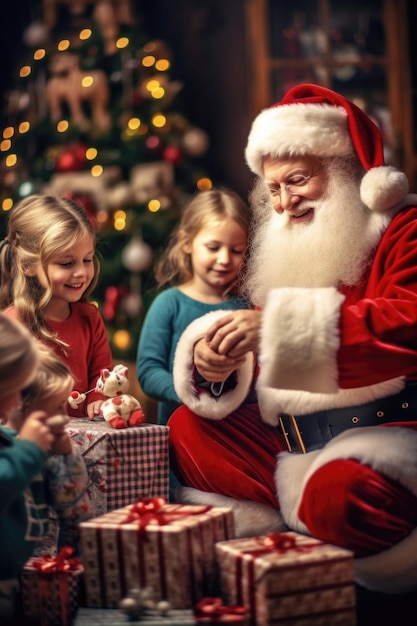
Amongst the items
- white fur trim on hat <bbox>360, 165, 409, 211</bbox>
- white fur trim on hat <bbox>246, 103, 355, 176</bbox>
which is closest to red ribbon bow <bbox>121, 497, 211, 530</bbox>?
white fur trim on hat <bbox>360, 165, 409, 211</bbox>

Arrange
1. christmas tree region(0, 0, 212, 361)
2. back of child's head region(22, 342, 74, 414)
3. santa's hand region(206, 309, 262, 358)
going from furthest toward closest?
1. christmas tree region(0, 0, 212, 361)
2. santa's hand region(206, 309, 262, 358)
3. back of child's head region(22, 342, 74, 414)

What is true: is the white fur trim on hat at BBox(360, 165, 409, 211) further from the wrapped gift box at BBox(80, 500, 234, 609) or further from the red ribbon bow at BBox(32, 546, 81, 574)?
the red ribbon bow at BBox(32, 546, 81, 574)

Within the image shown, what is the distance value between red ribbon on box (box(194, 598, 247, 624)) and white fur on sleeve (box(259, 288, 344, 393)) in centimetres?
53

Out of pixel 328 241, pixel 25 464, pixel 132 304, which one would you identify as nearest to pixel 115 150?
pixel 132 304

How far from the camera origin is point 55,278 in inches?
107

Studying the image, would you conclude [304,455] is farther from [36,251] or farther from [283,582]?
[36,251]

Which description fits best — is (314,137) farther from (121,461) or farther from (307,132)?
(121,461)

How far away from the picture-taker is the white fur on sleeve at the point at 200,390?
2.48 meters

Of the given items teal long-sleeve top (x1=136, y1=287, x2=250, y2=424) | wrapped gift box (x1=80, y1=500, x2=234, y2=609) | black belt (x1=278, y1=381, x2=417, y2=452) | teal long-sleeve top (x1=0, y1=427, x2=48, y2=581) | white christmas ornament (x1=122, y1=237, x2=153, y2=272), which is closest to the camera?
teal long-sleeve top (x1=0, y1=427, x2=48, y2=581)

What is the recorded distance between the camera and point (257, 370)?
2.63 meters

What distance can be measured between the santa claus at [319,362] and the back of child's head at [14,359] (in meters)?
0.51

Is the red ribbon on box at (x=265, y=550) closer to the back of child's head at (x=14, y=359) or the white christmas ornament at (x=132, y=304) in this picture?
the back of child's head at (x=14, y=359)

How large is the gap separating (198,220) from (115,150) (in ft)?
6.91

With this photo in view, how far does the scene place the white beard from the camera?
2.44 metres
